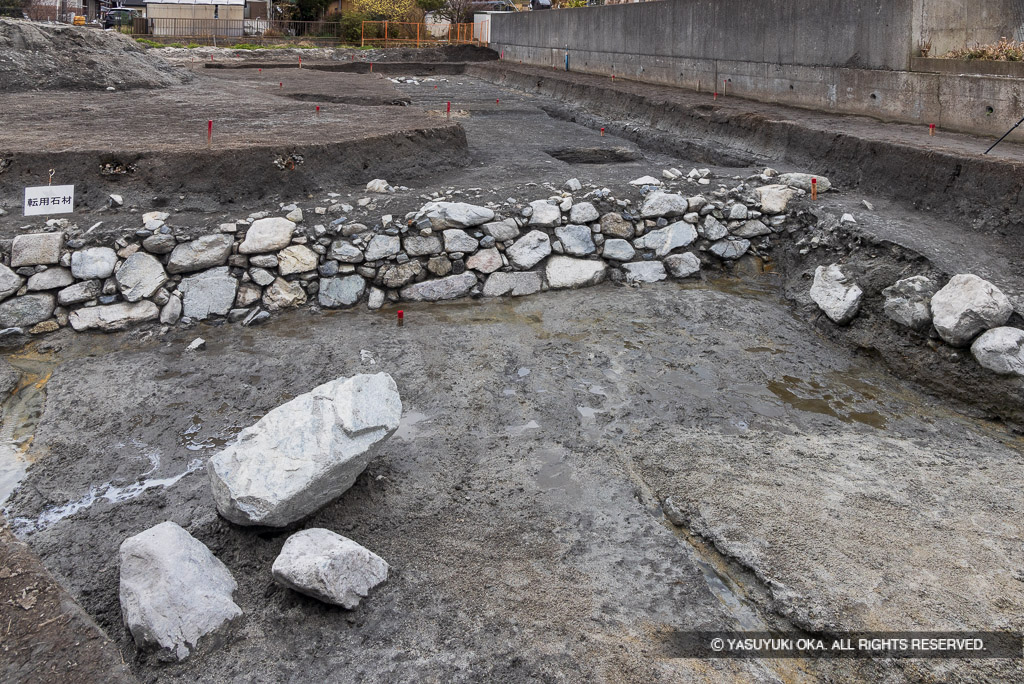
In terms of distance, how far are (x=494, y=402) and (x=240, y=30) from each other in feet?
125

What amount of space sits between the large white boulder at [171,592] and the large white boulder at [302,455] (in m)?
0.32

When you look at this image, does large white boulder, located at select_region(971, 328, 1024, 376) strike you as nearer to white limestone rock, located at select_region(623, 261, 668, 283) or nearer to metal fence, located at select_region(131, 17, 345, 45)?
white limestone rock, located at select_region(623, 261, 668, 283)

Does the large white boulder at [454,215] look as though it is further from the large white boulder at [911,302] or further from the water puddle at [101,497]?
the large white boulder at [911,302]

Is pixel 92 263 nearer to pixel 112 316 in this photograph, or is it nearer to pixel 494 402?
pixel 112 316

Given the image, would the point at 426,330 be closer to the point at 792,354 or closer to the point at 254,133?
the point at 792,354

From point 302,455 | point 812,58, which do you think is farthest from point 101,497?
point 812,58

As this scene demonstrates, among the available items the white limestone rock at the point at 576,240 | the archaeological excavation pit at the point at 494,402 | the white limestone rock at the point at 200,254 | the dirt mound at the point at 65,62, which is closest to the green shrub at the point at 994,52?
the archaeological excavation pit at the point at 494,402

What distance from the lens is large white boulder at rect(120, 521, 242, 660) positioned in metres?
2.88

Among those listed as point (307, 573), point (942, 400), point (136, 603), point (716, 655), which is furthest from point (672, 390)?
point (136, 603)

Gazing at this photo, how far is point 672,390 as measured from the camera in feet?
17.1

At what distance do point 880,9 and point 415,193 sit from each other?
6.75 m

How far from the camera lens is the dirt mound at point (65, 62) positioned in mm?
12523

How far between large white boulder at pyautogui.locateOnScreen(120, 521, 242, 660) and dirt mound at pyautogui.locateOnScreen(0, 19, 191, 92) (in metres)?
12.3

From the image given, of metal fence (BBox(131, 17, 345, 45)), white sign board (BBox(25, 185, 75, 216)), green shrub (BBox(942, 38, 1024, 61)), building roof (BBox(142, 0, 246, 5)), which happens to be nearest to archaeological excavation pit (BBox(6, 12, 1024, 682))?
white sign board (BBox(25, 185, 75, 216))
